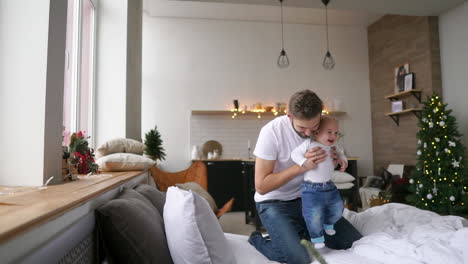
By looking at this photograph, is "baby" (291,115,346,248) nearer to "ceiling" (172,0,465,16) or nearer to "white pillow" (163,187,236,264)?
"white pillow" (163,187,236,264)

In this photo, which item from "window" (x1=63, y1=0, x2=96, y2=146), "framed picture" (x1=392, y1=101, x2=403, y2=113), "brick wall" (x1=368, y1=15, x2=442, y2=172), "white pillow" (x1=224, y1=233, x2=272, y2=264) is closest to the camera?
"white pillow" (x1=224, y1=233, x2=272, y2=264)

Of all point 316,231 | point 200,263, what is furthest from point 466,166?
point 200,263

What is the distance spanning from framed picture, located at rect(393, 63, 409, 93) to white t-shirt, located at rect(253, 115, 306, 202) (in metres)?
5.16

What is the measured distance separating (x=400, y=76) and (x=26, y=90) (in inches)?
258

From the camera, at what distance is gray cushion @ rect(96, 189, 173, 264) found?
1.27m

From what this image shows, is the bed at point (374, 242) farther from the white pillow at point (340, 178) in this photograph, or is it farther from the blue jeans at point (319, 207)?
the white pillow at point (340, 178)

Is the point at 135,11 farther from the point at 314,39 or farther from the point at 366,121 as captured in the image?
the point at 366,121

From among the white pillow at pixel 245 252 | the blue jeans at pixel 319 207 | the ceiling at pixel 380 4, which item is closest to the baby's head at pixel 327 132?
the blue jeans at pixel 319 207

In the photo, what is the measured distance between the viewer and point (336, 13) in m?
7.05

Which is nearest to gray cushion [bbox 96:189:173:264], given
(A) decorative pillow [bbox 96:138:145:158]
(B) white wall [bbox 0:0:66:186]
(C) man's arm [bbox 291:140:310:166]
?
(B) white wall [bbox 0:0:66:186]

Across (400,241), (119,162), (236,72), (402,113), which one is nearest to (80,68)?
(119,162)

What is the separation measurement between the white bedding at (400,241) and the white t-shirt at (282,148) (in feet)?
1.33

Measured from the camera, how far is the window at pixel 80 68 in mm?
3238

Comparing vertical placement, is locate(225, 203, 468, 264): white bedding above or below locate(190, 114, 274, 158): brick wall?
below
